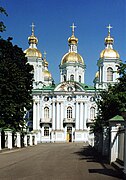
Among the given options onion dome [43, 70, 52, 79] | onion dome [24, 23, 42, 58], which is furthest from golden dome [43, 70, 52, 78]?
onion dome [24, 23, 42, 58]

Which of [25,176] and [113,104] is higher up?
[113,104]

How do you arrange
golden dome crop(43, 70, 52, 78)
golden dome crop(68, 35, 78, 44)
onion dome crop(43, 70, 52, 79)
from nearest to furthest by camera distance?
golden dome crop(68, 35, 78, 44) < onion dome crop(43, 70, 52, 79) < golden dome crop(43, 70, 52, 78)

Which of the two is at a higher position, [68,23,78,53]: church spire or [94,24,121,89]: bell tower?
[68,23,78,53]: church spire

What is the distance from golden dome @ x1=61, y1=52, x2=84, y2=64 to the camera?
78.6 metres

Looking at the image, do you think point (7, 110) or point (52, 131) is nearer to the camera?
point (7, 110)

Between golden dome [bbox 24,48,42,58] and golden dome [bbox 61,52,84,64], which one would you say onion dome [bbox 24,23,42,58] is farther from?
golden dome [bbox 61,52,84,64]

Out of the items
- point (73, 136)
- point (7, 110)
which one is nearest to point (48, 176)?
point (7, 110)

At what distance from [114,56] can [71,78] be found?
10.9 meters

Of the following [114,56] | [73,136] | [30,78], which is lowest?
[73,136]

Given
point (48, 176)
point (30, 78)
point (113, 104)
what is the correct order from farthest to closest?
point (30, 78) → point (113, 104) → point (48, 176)

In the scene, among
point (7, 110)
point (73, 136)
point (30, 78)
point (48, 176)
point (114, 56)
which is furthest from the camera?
point (114, 56)

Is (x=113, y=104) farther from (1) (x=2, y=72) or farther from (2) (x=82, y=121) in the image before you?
(2) (x=82, y=121)

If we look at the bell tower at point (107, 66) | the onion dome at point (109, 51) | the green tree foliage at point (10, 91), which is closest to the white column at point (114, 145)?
the green tree foliage at point (10, 91)

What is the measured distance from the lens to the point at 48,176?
35.8ft
